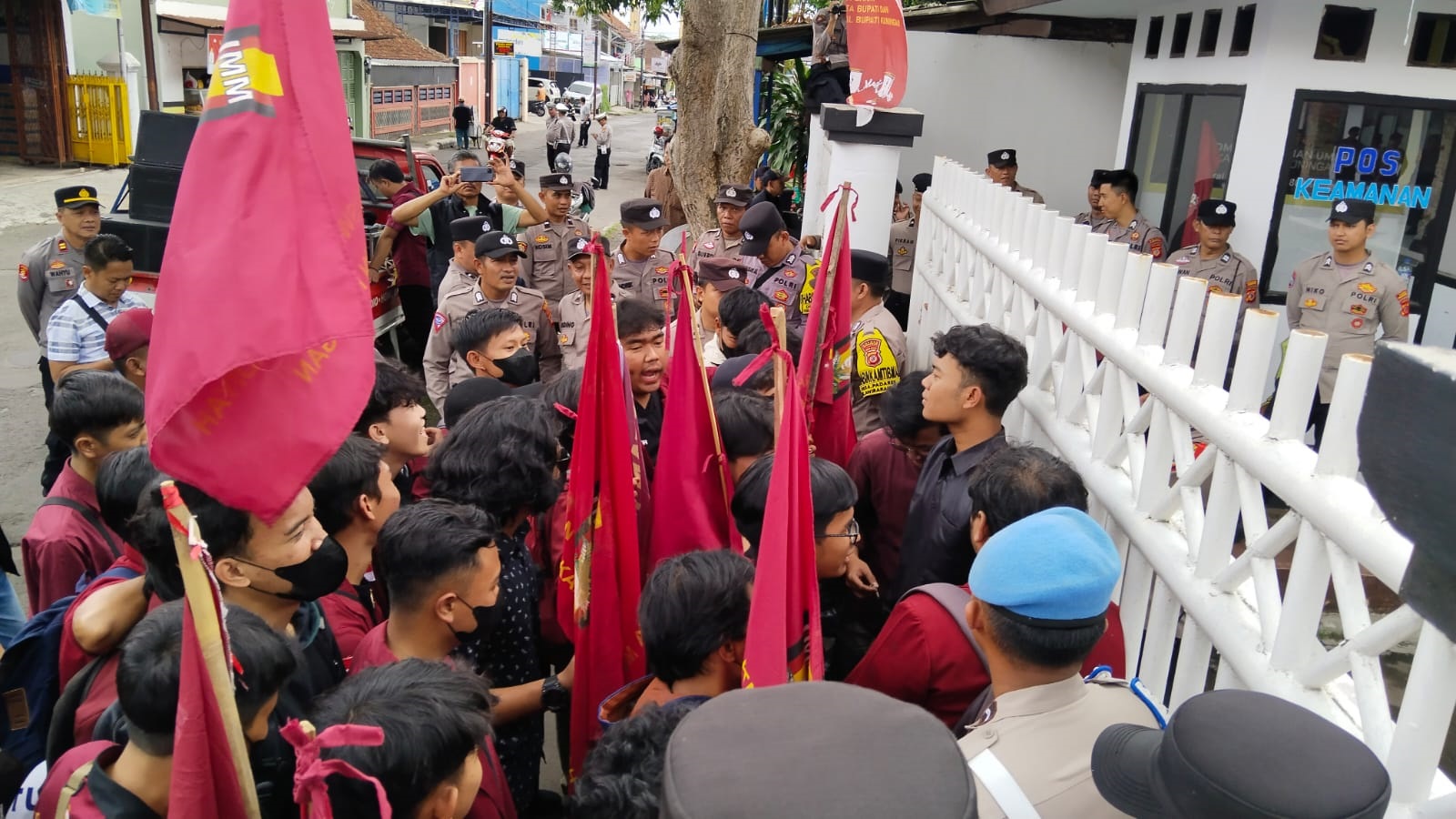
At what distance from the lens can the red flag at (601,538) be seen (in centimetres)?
278

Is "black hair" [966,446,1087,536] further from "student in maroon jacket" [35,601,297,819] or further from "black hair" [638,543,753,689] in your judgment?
"student in maroon jacket" [35,601,297,819]

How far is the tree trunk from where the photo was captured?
919 centimetres

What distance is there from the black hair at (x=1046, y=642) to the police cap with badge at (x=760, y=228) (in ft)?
13.4

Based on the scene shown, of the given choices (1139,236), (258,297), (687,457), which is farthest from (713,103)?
(258,297)

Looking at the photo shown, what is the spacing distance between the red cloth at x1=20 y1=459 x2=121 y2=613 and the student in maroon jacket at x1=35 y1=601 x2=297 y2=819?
3.97ft

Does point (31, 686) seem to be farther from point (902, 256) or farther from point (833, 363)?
point (902, 256)

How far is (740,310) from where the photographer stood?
455cm

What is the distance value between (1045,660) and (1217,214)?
5.26 m

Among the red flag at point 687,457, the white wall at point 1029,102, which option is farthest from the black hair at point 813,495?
the white wall at point 1029,102

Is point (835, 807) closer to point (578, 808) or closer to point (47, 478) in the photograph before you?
point (578, 808)

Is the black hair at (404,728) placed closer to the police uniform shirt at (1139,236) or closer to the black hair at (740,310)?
the black hair at (740,310)

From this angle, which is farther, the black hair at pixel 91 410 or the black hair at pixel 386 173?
the black hair at pixel 386 173

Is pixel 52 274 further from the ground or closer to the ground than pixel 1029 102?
closer to the ground

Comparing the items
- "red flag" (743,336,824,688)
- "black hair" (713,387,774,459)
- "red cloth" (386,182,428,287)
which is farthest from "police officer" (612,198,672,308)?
"red flag" (743,336,824,688)
